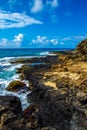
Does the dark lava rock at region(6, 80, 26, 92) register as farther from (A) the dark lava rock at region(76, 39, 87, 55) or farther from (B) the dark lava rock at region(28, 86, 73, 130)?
(A) the dark lava rock at region(76, 39, 87, 55)

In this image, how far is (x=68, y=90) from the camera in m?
22.1

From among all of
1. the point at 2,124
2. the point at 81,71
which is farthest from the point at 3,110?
the point at 81,71

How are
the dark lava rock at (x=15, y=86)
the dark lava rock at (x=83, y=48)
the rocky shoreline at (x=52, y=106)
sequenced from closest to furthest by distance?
1. the rocky shoreline at (x=52, y=106)
2. the dark lava rock at (x=15, y=86)
3. the dark lava rock at (x=83, y=48)

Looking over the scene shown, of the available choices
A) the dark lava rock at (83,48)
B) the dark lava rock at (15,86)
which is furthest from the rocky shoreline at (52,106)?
the dark lava rock at (83,48)

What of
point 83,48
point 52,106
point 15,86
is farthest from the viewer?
point 83,48

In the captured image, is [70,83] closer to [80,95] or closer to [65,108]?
[65,108]

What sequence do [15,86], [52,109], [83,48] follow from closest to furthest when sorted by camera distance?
[52,109] < [15,86] < [83,48]

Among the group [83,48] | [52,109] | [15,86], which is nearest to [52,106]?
[52,109]

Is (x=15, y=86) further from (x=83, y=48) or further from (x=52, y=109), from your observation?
(x=83, y=48)

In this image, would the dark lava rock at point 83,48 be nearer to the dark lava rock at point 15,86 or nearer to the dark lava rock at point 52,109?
the dark lava rock at point 15,86

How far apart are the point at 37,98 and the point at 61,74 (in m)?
4.47

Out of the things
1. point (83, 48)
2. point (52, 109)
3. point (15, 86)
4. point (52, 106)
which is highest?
point (83, 48)

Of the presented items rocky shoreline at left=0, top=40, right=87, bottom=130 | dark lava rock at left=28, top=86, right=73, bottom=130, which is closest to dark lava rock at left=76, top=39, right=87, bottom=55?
rocky shoreline at left=0, top=40, right=87, bottom=130

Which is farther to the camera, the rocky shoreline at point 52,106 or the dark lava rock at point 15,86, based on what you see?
the dark lava rock at point 15,86
